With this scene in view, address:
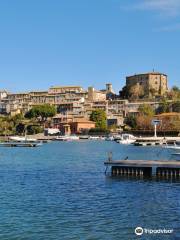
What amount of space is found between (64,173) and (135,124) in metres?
115

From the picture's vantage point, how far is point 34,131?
171375 millimetres

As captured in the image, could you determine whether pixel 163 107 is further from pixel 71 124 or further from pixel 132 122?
pixel 71 124

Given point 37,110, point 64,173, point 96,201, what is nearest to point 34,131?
point 37,110

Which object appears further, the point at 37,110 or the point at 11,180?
the point at 37,110

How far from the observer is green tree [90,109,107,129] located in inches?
6660

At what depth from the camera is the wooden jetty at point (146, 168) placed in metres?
37.7

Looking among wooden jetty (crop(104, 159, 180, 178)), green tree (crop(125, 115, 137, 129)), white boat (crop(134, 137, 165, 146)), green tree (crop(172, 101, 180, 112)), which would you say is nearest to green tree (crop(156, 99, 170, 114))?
green tree (crop(172, 101, 180, 112))

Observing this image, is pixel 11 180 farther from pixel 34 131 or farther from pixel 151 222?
pixel 34 131

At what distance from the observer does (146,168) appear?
38844mm

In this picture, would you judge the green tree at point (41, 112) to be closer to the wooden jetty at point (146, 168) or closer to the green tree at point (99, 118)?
the green tree at point (99, 118)

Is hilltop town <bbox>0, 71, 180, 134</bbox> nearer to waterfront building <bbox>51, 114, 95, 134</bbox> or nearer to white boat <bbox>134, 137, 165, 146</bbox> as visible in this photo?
waterfront building <bbox>51, 114, 95, 134</bbox>

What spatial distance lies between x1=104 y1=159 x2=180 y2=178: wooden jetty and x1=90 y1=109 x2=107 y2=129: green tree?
128 metres

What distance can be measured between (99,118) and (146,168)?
13223cm

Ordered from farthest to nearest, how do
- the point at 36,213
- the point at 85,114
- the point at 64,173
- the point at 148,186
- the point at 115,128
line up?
the point at 85,114 → the point at 115,128 → the point at 64,173 → the point at 148,186 → the point at 36,213
